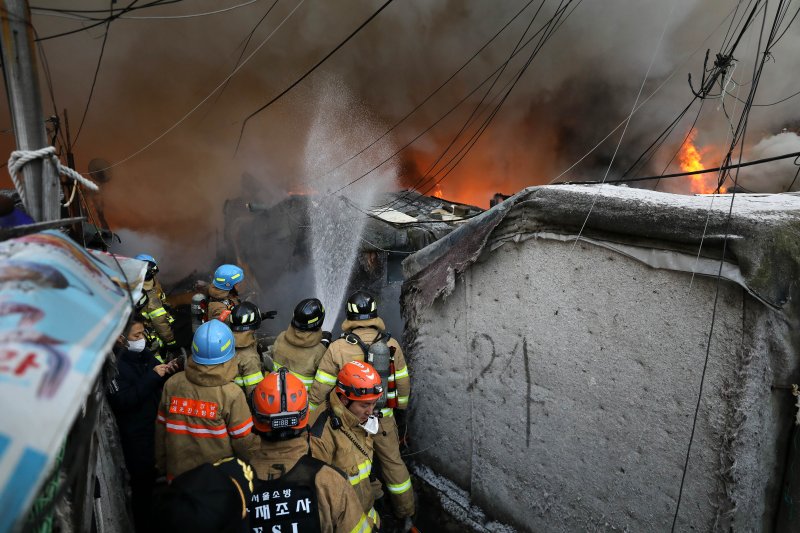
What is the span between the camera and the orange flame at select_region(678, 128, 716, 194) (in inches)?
831

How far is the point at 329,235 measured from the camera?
1320cm

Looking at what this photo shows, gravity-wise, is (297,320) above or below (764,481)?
above

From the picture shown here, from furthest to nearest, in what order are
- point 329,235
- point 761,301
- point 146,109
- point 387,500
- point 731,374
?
point 146,109, point 329,235, point 387,500, point 731,374, point 761,301

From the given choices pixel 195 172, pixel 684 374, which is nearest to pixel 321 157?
pixel 195 172

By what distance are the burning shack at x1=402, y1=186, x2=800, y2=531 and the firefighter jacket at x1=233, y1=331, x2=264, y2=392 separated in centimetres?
201

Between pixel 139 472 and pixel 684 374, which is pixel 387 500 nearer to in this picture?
pixel 139 472

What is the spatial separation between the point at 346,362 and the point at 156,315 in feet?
14.1

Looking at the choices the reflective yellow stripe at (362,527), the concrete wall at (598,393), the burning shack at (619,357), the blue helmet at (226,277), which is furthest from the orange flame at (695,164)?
the reflective yellow stripe at (362,527)

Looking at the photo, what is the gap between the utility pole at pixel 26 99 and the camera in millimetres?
1884

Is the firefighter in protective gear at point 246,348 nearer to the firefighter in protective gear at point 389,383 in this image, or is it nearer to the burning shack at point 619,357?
the firefighter in protective gear at point 389,383

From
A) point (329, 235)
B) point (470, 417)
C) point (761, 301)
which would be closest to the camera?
point (761, 301)

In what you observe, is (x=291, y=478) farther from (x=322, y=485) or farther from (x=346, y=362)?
(x=346, y=362)

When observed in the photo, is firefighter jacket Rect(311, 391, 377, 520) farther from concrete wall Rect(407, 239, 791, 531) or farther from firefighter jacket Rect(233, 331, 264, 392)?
concrete wall Rect(407, 239, 791, 531)

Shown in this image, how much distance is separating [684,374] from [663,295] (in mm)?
580
